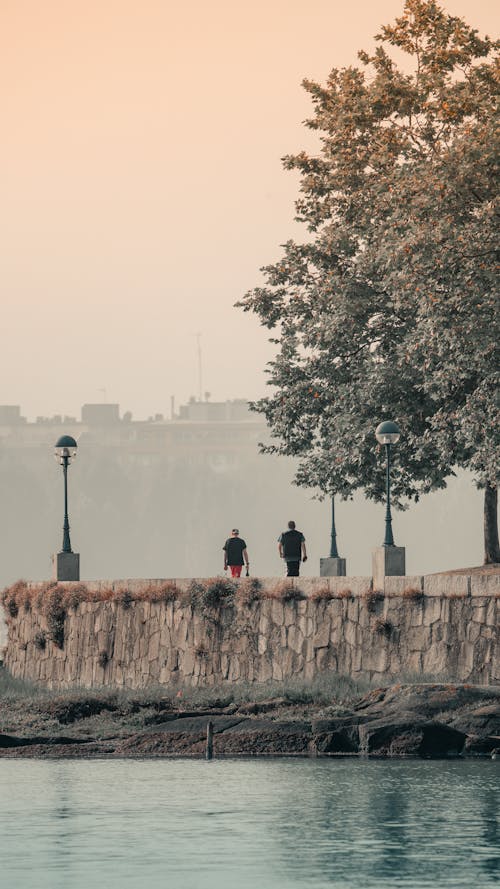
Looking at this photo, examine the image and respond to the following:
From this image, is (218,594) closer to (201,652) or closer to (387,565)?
(201,652)

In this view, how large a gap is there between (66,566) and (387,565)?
383 inches

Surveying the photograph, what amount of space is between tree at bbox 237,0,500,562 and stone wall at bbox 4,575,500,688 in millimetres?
4662

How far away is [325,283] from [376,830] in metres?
20.9

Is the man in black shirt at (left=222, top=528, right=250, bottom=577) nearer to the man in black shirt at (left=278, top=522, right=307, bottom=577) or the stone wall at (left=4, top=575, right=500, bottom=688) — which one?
the man in black shirt at (left=278, top=522, right=307, bottom=577)

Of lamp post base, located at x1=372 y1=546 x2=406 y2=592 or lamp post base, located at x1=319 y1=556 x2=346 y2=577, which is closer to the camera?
lamp post base, located at x1=372 y1=546 x2=406 y2=592

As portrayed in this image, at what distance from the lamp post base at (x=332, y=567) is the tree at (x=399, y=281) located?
1.87 meters

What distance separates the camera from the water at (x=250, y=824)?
65.8 feet

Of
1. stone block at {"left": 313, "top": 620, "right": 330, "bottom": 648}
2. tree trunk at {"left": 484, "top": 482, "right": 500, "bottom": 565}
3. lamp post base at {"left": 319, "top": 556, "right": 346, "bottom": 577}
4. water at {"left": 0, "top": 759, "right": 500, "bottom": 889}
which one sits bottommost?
water at {"left": 0, "top": 759, "right": 500, "bottom": 889}

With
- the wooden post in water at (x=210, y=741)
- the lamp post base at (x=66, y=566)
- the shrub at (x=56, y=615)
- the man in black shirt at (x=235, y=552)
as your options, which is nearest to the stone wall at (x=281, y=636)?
the shrub at (x=56, y=615)

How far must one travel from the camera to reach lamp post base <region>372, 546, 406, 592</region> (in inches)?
1369

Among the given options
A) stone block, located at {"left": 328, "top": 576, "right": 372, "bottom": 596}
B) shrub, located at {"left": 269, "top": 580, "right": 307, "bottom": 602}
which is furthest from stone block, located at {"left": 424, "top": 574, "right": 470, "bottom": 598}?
shrub, located at {"left": 269, "top": 580, "right": 307, "bottom": 602}

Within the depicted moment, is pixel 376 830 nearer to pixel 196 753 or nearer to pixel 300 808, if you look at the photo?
pixel 300 808

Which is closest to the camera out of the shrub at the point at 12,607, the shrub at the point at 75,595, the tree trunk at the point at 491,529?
the shrub at the point at 75,595

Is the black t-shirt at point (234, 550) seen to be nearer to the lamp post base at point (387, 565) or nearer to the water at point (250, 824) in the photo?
the lamp post base at point (387, 565)
